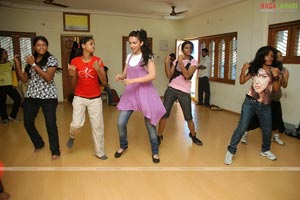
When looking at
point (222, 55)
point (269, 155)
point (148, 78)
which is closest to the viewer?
point (148, 78)

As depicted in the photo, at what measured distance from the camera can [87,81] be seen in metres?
2.62

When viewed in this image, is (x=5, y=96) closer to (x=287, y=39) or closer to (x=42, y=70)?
(x=42, y=70)

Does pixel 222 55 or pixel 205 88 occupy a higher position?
pixel 222 55

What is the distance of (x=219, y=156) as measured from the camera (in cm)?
298

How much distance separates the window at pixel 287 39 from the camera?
13.8 feet

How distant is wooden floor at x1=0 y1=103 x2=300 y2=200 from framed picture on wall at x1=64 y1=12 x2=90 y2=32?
3.91m

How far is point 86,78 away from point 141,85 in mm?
574

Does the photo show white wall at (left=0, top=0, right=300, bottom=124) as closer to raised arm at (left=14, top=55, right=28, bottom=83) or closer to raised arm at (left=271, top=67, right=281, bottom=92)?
raised arm at (left=271, top=67, right=281, bottom=92)

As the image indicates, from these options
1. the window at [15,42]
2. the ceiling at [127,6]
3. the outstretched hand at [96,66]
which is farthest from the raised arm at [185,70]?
the window at [15,42]

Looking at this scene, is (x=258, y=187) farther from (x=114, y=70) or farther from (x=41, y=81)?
(x=114, y=70)

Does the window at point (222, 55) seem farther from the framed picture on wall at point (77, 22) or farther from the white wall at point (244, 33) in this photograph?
the framed picture on wall at point (77, 22)

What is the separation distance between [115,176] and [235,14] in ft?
15.5

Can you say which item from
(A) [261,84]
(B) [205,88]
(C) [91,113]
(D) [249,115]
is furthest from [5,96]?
(B) [205,88]

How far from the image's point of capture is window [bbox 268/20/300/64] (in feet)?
13.8
